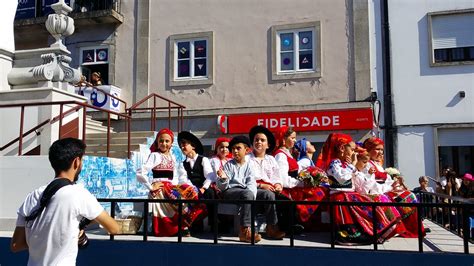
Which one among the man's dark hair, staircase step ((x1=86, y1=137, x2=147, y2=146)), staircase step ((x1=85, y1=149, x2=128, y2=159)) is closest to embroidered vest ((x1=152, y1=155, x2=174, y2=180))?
the man's dark hair

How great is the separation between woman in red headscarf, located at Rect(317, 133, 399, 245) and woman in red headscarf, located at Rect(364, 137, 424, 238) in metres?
0.41

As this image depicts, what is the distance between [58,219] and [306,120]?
33.5ft

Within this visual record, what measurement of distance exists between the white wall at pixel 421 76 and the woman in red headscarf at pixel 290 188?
6914 millimetres

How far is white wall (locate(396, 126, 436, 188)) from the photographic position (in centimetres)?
1156

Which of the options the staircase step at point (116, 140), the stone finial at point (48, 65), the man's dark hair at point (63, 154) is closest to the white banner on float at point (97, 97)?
the staircase step at point (116, 140)

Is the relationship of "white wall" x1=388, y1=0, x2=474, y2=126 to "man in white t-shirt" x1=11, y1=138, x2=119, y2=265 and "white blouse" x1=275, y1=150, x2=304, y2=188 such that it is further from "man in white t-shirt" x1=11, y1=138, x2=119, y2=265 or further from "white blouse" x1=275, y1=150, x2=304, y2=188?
"man in white t-shirt" x1=11, y1=138, x2=119, y2=265

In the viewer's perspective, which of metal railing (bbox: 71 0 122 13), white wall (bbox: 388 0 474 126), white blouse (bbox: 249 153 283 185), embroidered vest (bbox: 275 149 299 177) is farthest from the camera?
metal railing (bbox: 71 0 122 13)

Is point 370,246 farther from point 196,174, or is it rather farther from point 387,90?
point 387,90

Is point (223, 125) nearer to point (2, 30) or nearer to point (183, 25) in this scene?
point (183, 25)

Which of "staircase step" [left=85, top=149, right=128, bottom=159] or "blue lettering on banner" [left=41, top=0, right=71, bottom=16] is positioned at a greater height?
"blue lettering on banner" [left=41, top=0, right=71, bottom=16]

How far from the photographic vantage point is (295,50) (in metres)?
12.8

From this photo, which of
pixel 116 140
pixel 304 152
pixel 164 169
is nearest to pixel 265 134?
pixel 304 152

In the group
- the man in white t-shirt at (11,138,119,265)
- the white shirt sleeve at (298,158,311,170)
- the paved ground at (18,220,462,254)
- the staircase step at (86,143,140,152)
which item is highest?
the staircase step at (86,143,140,152)

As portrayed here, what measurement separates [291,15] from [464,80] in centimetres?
498
